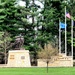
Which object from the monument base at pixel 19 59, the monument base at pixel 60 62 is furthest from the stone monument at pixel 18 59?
the monument base at pixel 60 62

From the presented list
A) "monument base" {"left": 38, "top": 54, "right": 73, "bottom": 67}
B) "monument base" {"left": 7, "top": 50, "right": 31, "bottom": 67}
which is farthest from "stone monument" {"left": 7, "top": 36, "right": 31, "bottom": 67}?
"monument base" {"left": 38, "top": 54, "right": 73, "bottom": 67}

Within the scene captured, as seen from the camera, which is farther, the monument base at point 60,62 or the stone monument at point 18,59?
the monument base at point 60,62

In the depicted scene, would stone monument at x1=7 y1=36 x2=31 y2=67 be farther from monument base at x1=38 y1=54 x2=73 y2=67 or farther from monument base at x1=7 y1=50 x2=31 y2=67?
monument base at x1=38 y1=54 x2=73 y2=67

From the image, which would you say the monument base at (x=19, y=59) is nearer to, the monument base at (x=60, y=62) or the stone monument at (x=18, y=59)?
the stone monument at (x=18, y=59)

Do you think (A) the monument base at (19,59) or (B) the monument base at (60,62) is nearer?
(A) the monument base at (19,59)

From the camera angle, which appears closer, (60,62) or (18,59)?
(18,59)

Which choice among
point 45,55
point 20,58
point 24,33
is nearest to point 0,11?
point 24,33

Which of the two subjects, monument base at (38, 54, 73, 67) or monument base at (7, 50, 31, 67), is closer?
monument base at (7, 50, 31, 67)

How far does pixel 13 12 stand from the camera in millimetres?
45844

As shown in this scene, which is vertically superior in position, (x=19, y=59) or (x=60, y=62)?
(x=19, y=59)

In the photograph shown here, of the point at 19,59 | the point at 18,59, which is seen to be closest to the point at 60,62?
the point at 19,59

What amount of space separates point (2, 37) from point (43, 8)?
318 inches

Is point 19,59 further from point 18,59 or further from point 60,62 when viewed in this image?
point 60,62

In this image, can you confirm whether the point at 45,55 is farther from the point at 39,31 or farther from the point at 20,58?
the point at 39,31
